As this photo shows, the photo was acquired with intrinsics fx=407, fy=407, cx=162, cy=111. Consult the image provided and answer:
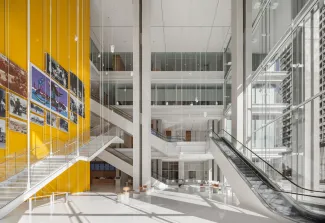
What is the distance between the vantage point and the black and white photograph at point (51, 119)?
58.5 feet

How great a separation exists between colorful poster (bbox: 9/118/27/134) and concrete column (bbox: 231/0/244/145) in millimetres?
11049

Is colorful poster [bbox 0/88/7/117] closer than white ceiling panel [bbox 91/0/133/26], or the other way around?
colorful poster [bbox 0/88/7/117]

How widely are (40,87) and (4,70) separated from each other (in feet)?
11.3

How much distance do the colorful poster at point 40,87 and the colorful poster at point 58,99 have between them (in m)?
0.34

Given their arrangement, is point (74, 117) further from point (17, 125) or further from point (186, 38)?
point (186, 38)

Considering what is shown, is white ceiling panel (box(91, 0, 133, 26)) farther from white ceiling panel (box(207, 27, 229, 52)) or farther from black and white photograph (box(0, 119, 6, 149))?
black and white photograph (box(0, 119, 6, 149))

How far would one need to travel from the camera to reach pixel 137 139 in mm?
25172

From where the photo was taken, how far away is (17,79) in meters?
14.4

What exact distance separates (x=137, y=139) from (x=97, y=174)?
47.3ft

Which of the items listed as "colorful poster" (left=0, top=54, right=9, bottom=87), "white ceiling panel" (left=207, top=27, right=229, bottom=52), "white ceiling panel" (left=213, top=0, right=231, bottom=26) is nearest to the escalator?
"colorful poster" (left=0, top=54, right=9, bottom=87)

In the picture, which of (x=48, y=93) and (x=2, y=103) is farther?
(x=48, y=93)

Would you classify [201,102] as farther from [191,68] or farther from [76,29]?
[76,29]

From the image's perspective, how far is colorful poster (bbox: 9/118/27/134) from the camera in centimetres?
1391

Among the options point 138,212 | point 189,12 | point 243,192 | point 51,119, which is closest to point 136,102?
point 189,12
